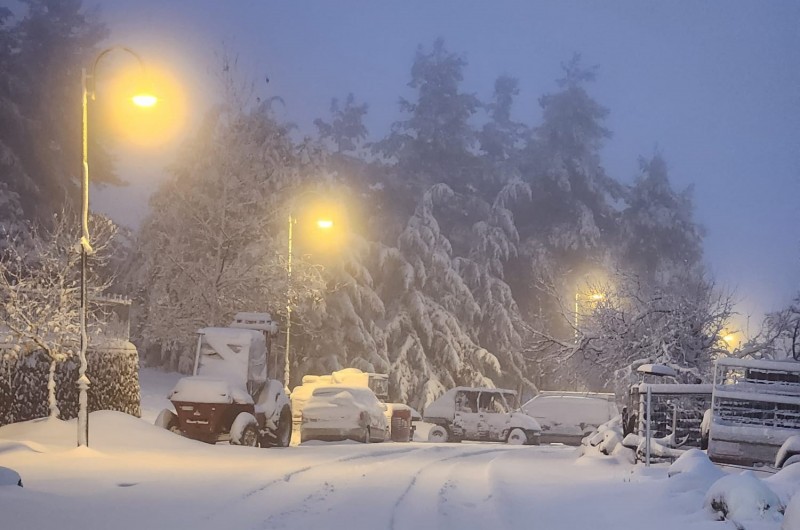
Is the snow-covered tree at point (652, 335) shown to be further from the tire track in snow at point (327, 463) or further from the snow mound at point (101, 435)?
the snow mound at point (101, 435)

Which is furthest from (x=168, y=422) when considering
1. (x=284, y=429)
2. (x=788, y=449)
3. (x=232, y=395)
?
(x=788, y=449)

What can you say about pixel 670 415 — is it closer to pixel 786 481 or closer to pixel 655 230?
pixel 786 481

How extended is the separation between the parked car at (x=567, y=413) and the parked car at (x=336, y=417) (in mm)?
9501

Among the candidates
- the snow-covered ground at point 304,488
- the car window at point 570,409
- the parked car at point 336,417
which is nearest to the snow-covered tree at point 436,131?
the car window at point 570,409

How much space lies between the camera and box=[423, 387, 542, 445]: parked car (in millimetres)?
30500

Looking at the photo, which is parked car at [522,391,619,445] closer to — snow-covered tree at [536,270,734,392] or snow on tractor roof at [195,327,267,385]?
snow-covered tree at [536,270,734,392]

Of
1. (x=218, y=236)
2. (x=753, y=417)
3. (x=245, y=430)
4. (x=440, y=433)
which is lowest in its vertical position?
(x=440, y=433)

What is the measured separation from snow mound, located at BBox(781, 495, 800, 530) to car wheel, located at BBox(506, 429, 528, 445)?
76.4 feet

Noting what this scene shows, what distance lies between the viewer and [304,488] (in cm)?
1259

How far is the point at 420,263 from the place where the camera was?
47.2 metres

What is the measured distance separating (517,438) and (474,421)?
5.12 feet

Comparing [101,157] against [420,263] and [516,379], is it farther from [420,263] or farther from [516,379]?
[516,379]

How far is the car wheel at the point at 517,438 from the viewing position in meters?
30.5

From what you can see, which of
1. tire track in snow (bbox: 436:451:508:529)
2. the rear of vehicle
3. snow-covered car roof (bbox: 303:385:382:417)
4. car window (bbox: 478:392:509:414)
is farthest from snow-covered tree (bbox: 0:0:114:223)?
the rear of vehicle
